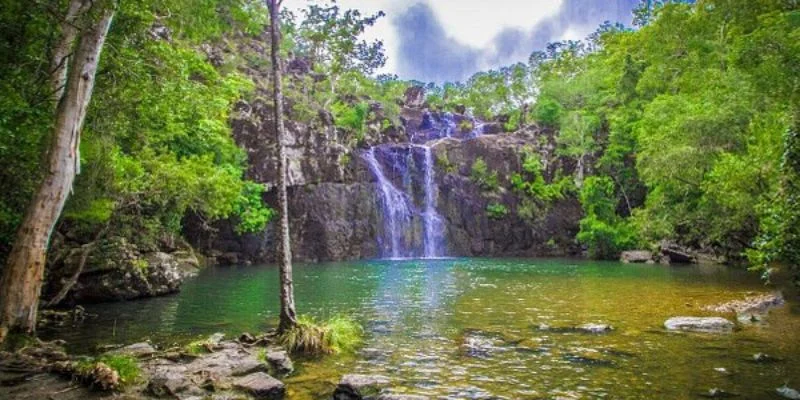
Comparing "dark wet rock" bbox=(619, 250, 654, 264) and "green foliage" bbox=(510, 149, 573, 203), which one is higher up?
"green foliage" bbox=(510, 149, 573, 203)

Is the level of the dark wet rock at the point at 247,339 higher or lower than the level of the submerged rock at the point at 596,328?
higher

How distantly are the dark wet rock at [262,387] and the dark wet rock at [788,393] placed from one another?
7.25 metres

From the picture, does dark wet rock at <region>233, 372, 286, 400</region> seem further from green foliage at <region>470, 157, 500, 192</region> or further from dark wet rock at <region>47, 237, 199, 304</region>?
green foliage at <region>470, 157, 500, 192</region>

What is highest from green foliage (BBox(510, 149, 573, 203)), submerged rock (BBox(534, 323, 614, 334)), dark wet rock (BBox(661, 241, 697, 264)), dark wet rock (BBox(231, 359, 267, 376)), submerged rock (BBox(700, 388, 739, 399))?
green foliage (BBox(510, 149, 573, 203))

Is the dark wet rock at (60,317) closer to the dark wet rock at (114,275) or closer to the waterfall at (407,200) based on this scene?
the dark wet rock at (114,275)

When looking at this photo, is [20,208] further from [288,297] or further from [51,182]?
[288,297]

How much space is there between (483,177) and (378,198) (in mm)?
11439

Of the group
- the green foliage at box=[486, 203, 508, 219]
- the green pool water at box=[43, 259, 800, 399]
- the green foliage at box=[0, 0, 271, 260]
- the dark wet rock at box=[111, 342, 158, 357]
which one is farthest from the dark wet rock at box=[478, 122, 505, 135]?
the dark wet rock at box=[111, 342, 158, 357]

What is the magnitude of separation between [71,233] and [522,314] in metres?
14.4

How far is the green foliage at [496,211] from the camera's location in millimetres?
49969

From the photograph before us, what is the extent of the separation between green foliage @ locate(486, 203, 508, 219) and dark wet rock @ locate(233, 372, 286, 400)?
43.6 metres

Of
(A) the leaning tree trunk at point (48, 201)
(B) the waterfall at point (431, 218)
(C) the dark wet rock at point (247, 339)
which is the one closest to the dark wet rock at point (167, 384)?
(C) the dark wet rock at point (247, 339)

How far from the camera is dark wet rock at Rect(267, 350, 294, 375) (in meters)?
8.85

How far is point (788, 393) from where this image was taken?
7293mm
